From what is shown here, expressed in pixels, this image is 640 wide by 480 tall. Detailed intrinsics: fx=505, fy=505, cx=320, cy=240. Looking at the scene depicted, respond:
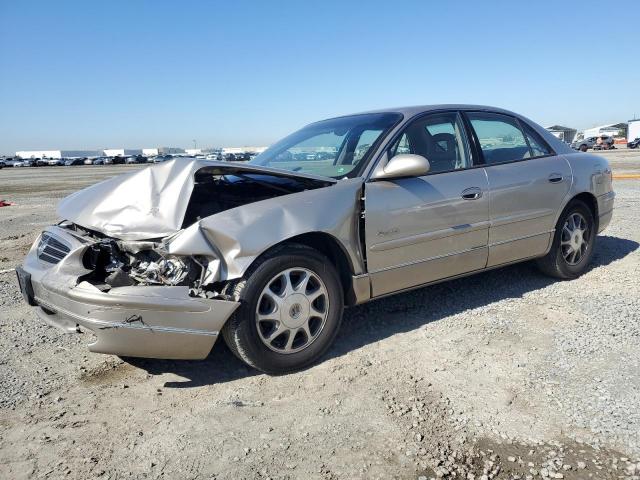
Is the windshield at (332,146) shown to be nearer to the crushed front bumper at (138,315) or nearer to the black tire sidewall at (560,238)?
the crushed front bumper at (138,315)

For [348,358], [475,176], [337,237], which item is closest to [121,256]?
[337,237]

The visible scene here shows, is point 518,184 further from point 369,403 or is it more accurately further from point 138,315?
point 138,315

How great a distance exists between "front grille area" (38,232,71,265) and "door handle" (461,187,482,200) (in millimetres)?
2721

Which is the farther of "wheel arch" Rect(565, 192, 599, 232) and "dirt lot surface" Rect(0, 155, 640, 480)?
"wheel arch" Rect(565, 192, 599, 232)

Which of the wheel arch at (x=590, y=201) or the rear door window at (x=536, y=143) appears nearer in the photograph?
the rear door window at (x=536, y=143)

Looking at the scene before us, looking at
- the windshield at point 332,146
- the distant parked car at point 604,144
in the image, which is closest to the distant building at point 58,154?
the distant parked car at point 604,144

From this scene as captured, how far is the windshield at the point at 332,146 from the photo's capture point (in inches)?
145

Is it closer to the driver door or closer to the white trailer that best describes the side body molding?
the driver door

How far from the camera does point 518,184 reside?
13.6 feet

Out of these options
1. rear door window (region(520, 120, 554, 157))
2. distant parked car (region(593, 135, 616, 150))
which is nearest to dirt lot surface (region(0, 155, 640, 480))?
rear door window (region(520, 120, 554, 157))

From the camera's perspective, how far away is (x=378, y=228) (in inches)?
131

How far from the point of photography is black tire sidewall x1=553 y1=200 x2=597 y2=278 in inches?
179

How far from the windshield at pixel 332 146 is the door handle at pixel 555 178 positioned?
157 cm

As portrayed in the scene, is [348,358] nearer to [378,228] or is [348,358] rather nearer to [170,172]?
[378,228]
